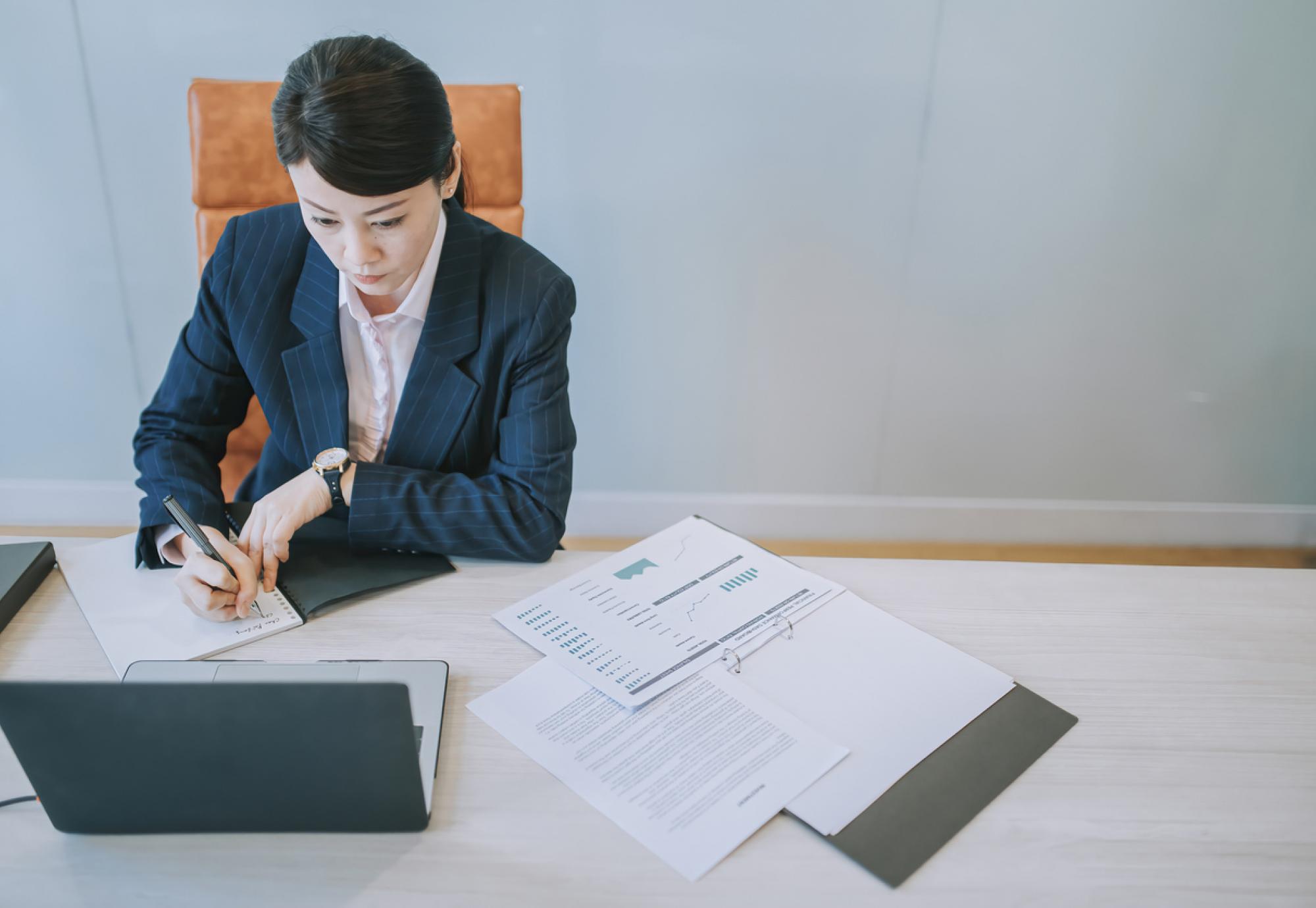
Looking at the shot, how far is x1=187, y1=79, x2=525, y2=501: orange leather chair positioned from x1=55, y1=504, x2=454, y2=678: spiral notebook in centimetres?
43

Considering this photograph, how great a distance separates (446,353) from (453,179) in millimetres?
209

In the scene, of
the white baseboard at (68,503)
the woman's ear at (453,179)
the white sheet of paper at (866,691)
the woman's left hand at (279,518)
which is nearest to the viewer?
the white sheet of paper at (866,691)

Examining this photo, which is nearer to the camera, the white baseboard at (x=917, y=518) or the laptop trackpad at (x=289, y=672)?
the laptop trackpad at (x=289, y=672)

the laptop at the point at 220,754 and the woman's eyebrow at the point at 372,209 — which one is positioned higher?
the woman's eyebrow at the point at 372,209

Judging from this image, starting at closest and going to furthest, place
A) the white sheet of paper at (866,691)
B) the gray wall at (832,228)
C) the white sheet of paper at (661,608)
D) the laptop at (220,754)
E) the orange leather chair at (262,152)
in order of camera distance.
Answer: the laptop at (220,754), the white sheet of paper at (866,691), the white sheet of paper at (661,608), the orange leather chair at (262,152), the gray wall at (832,228)

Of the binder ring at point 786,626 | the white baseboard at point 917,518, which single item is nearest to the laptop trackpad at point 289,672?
the binder ring at point 786,626

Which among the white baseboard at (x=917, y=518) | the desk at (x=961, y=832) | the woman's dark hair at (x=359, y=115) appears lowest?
the white baseboard at (x=917, y=518)

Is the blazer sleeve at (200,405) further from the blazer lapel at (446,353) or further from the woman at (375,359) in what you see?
the blazer lapel at (446,353)

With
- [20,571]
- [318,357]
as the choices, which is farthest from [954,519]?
[20,571]

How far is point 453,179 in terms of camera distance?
42.6 inches

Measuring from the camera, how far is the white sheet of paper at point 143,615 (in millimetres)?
824

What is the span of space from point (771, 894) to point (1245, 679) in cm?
53

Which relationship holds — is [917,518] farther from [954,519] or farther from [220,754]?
[220,754]

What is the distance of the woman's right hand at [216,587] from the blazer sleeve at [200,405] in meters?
0.20
